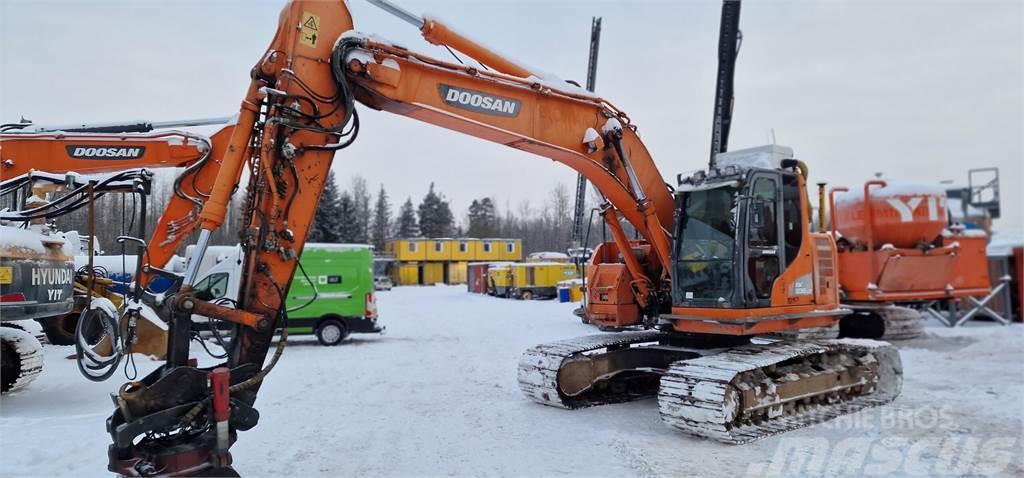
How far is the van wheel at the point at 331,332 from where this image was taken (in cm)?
1558

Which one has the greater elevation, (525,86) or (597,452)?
(525,86)

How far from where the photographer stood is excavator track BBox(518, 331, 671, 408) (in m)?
8.21

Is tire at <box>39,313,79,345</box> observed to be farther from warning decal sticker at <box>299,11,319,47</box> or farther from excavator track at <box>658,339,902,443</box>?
excavator track at <box>658,339,902,443</box>

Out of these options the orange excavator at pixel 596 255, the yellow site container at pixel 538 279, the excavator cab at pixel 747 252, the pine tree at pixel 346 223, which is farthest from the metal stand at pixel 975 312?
the pine tree at pixel 346 223

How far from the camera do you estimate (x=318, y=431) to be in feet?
23.7

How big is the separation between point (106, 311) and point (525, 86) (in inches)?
190

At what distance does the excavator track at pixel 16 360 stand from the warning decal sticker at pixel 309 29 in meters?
6.78

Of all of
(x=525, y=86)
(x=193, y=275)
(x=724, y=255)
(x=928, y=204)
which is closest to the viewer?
(x=193, y=275)

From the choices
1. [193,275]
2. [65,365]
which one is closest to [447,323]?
[65,365]

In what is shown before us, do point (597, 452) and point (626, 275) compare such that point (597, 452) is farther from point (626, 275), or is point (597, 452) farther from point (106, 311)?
point (106, 311)

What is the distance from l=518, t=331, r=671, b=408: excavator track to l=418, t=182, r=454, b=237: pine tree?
241ft

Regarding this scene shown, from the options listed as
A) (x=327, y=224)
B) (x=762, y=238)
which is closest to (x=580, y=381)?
(x=762, y=238)

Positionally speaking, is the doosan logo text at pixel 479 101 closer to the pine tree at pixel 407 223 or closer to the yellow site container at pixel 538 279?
the yellow site container at pixel 538 279


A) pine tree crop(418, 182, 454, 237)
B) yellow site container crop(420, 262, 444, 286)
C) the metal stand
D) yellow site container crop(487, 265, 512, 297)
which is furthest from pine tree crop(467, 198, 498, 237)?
the metal stand
